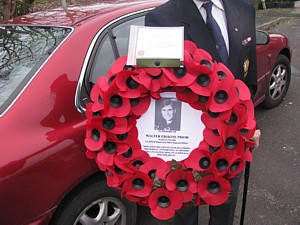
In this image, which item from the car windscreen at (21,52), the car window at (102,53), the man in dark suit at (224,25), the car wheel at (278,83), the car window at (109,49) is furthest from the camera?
the car wheel at (278,83)

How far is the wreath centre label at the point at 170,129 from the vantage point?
1522 millimetres

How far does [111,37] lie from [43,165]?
1006mm

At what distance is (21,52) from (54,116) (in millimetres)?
586

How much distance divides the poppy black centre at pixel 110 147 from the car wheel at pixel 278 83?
3.16 m

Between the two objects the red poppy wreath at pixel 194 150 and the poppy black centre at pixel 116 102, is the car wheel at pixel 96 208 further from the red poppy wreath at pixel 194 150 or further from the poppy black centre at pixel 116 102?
the poppy black centre at pixel 116 102

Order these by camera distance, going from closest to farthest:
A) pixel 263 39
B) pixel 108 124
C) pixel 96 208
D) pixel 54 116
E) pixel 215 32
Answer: pixel 108 124
pixel 215 32
pixel 54 116
pixel 96 208
pixel 263 39

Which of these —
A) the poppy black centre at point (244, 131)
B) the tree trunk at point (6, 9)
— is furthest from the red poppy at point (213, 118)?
the tree trunk at point (6, 9)

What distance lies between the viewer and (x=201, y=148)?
1535 mm

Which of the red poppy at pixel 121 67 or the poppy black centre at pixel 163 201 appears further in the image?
the poppy black centre at pixel 163 201

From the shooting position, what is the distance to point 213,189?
156 centimetres

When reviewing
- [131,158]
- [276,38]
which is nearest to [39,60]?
[131,158]

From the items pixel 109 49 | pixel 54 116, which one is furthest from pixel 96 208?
pixel 109 49

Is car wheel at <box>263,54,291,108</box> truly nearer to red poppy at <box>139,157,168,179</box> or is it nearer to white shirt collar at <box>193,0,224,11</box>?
white shirt collar at <box>193,0,224,11</box>

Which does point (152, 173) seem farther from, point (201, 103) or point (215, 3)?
point (215, 3)
